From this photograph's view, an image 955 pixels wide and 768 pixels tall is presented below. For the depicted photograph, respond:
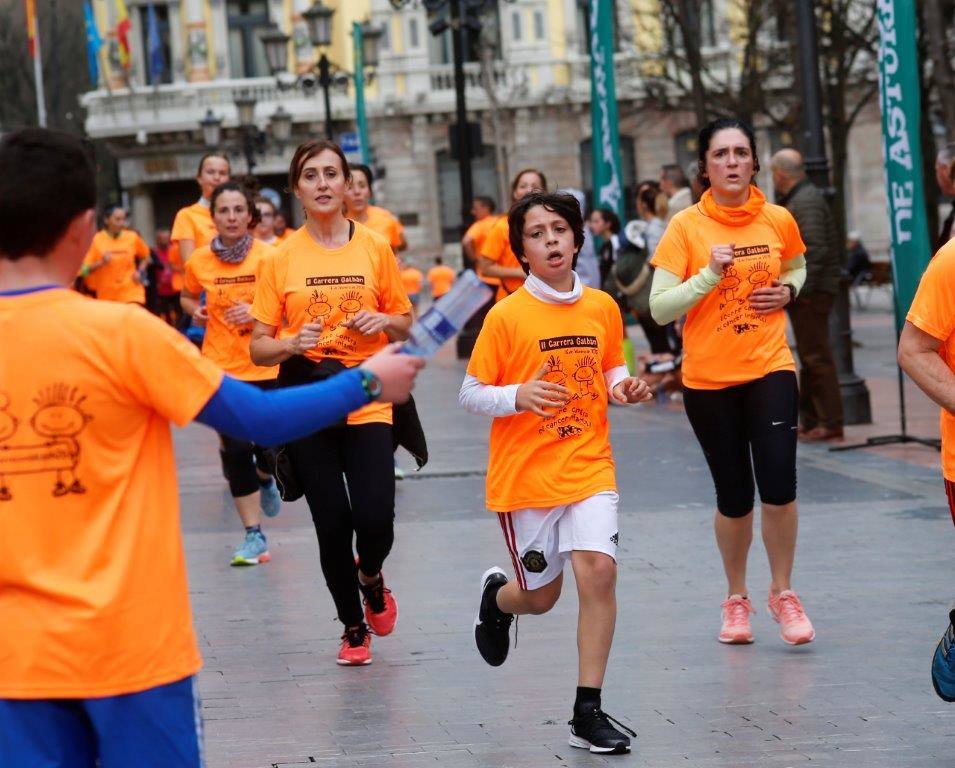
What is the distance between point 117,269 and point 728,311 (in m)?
13.2

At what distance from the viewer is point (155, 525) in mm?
3496

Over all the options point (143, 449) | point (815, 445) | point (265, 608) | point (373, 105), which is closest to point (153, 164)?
point (373, 105)

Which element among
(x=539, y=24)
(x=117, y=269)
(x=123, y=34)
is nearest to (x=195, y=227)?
(x=117, y=269)

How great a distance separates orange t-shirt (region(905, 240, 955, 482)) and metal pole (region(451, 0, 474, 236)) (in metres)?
19.0

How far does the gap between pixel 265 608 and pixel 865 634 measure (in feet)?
8.81

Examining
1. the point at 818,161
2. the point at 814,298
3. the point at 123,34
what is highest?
the point at 123,34

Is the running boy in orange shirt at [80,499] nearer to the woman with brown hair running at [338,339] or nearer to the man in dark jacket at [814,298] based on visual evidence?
the woman with brown hair running at [338,339]

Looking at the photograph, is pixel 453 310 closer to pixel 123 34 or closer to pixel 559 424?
pixel 559 424

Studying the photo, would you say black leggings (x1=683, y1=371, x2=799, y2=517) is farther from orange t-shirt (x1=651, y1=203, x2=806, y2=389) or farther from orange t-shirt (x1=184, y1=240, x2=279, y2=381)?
orange t-shirt (x1=184, y1=240, x2=279, y2=381)

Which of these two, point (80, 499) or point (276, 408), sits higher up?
point (276, 408)

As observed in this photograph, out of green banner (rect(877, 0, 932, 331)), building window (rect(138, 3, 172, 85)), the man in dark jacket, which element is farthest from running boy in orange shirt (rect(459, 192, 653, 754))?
building window (rect(138, 3, 172, 85))

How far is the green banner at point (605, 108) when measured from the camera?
18.4 m

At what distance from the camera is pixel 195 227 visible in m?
11.4

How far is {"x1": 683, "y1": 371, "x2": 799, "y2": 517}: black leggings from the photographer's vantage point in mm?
7148
